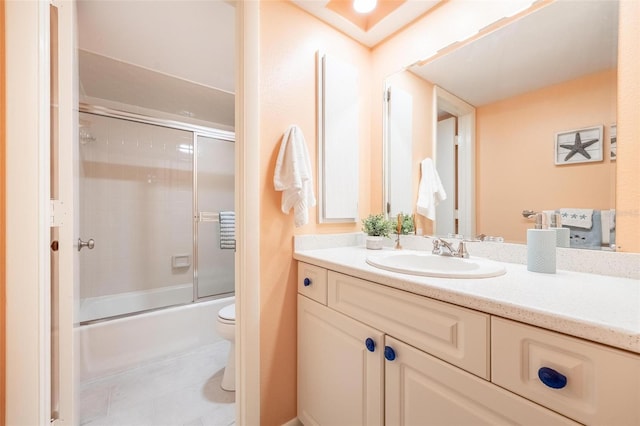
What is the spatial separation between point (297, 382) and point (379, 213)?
1.04 meters

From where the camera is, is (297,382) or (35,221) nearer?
(35,221)

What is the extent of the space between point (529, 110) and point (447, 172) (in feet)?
1.30

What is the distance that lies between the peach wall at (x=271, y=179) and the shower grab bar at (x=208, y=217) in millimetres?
1820

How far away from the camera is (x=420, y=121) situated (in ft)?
4.69

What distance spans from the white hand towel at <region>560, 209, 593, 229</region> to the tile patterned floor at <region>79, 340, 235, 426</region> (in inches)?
70.7

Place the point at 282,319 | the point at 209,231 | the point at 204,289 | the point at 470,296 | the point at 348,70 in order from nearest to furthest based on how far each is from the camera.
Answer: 1. the point at 470,296
2. the point at 282,319
3. the point at 348,70
4. the point at 204,289
5. the point at 209,231

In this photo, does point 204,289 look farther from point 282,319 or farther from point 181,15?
point 181,15

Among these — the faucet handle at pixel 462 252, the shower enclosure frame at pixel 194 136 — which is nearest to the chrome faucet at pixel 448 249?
the faucet handle at pixel 462 252

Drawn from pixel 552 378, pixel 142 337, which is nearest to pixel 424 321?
pixel 552 378

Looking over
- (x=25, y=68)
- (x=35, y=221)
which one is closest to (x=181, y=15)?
(x=25, y=68)

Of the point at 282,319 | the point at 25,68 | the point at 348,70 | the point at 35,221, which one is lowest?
the point at 282,319

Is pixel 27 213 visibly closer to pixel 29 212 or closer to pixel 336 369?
pixel 29 212

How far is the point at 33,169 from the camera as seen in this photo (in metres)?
0.83

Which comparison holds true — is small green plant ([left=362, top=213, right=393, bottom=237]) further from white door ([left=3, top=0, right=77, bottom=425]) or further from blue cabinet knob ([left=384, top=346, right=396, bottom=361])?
white door ([left=3, top=0, right=77, bottom=425])
